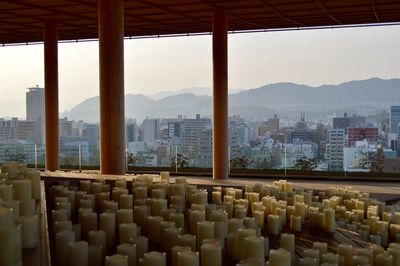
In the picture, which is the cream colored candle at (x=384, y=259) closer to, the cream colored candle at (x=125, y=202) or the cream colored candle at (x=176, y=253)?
the cream colored candle at (x=176, y=253)

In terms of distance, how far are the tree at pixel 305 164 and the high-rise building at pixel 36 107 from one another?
9.45 m

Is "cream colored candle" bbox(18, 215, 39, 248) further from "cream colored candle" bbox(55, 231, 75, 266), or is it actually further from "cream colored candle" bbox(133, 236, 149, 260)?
"cream colored candle" bbox(133, 236, 149, 260)

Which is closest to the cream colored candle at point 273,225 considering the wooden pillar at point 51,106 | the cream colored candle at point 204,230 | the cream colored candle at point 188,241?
the cream colored candle at point 204,230

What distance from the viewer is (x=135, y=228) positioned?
3.72m

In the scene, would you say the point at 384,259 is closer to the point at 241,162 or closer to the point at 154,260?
the point at 154,260

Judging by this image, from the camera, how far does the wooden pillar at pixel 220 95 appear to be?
15422 mm

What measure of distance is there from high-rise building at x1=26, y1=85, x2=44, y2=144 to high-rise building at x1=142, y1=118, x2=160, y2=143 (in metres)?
3.88

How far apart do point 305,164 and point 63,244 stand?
46.6 ft

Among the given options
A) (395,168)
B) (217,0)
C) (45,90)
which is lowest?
(395,168)

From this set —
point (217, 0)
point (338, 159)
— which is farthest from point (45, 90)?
point (338, 159)

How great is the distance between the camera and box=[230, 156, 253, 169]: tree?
57.7 ft

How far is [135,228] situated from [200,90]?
1732 centimetres

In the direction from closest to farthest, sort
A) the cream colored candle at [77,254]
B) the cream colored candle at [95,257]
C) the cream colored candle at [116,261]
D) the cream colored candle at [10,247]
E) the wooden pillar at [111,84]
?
the cream colored candle at [10,247] < the cream colored candle at [116,261] < the cream colored candle at [77,254] < the cream colored candle at [95,257] < the wooden pillar at [111,84]

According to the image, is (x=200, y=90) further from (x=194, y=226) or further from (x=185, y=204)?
(x=194, y=226)
